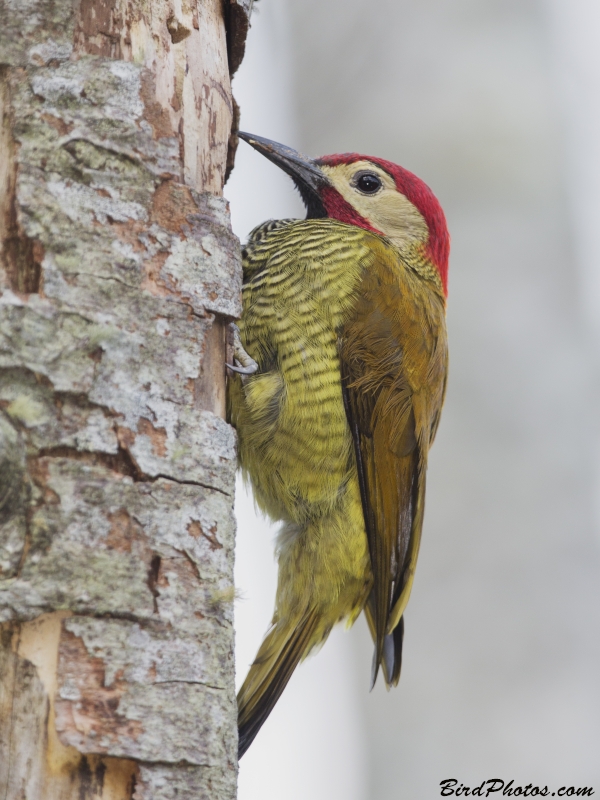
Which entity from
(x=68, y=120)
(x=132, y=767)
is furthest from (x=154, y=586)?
(x=68, y=120)

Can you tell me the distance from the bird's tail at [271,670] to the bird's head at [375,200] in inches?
62.2

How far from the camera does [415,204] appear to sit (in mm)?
3543

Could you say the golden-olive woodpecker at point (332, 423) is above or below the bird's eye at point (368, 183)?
below

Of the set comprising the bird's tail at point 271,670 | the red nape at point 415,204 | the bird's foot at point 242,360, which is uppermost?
the red nape at point 415,204

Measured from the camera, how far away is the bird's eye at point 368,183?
3.57 m

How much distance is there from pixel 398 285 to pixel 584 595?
1971mm

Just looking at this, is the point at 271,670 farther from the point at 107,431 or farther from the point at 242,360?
the point at 107,431

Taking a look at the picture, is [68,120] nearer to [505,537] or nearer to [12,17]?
[12,17]

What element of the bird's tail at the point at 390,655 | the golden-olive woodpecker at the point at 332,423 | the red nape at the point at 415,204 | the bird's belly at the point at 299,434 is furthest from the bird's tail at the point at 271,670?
the red nape at the point at 415,204

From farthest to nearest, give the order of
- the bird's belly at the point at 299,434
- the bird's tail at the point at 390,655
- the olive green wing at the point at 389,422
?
the bird's tail at the point at 390,655
the olive green wing at the point at 389,422
the bird's belly at the point at 299,434

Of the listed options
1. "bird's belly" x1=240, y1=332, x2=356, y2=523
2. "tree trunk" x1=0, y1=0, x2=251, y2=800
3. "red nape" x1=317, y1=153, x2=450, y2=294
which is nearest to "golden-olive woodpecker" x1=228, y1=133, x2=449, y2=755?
"bird's belly" x1=240, y1=332, x2=356, y2=523

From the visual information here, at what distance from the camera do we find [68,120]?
173 cm

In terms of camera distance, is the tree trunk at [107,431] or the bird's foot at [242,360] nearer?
the tree trunk at [107,431]

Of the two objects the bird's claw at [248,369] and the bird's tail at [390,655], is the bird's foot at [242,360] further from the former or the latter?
the bird's tail at [390,655]
